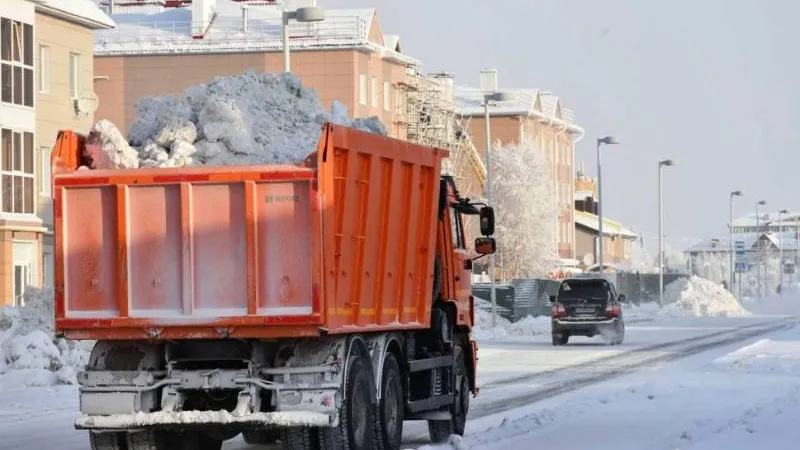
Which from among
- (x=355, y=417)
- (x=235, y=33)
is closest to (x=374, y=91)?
(x=235, y=33)

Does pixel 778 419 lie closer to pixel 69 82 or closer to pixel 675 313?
pixel 69 82

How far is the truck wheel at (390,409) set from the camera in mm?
16094

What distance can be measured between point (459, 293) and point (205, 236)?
5153 mm

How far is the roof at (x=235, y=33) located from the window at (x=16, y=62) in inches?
1274

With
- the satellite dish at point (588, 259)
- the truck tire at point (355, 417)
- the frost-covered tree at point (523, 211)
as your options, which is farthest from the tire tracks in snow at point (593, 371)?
the satellite dish at point (588, 259)

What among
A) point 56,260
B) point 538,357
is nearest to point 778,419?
point 56,260

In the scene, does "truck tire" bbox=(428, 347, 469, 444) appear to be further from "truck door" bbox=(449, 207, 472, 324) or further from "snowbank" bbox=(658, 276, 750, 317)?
"snowbank" bbox=(658, 276, 750, 317)

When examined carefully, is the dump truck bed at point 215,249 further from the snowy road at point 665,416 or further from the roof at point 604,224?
the roof at point 604,224

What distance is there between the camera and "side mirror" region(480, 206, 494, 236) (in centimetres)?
1939

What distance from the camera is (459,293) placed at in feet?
63.8

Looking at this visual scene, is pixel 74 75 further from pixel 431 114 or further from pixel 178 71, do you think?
pixel 431 114

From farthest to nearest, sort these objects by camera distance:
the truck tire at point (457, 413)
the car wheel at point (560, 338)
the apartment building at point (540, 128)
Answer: the apartment building at point (540, 128), the car wheel at point (560, 338), the truck tire at point (457, 413)

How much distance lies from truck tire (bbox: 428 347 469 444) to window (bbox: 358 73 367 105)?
61444 millimetres

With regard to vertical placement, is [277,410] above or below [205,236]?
below
